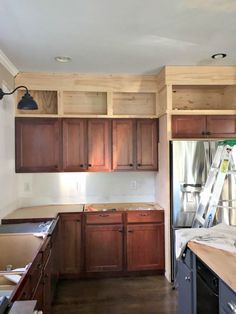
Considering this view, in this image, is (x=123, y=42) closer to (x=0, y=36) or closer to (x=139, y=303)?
(x=0, y=36)

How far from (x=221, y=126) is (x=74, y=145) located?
1842 millimetres

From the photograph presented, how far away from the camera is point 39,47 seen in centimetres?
288

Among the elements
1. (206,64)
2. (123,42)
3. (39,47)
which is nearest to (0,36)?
(39,47)

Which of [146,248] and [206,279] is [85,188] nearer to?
[146,248]

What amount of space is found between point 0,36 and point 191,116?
222 cm

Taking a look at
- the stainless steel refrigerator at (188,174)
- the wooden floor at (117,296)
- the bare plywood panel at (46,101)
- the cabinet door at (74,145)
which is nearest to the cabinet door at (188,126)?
the stainless steel refrigerator at (188,174)

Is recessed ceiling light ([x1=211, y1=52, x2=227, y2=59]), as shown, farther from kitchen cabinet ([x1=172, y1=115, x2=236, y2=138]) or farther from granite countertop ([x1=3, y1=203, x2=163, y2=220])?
granite countertop ([x1=3, y1=203, x2=163, y2=220])

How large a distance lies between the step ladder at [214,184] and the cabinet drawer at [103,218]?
3.07 feet

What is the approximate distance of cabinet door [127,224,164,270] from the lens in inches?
145

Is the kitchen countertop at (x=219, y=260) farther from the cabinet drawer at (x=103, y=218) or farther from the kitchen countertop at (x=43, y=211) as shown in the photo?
the kitchen countertop at (x=43, y=211)

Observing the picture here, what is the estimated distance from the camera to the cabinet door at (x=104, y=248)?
11.9ft

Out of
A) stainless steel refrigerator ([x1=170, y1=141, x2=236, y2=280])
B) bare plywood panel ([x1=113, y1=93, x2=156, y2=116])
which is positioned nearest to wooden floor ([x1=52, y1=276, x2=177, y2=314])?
stainless steel refrigerator ([x1=170, y1=141, x2=236, y2=280])

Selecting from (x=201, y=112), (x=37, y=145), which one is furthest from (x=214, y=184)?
(x=37, y=145)

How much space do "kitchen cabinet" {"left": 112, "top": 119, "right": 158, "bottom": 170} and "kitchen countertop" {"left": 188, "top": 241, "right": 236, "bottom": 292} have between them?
1.82 m
